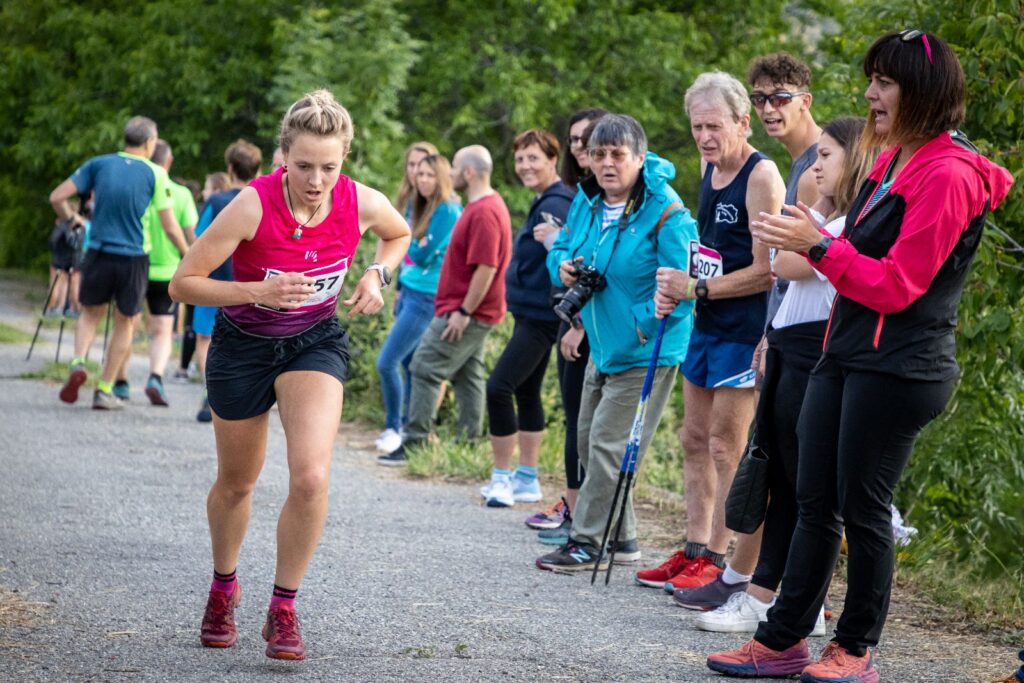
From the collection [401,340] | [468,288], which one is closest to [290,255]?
[468,288]

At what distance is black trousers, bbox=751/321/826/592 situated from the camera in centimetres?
485

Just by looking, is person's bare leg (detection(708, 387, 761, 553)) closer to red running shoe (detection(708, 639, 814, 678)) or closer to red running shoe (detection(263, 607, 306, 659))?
red running shoe (detection(708, 639, 814, 678))

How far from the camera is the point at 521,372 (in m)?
7.65

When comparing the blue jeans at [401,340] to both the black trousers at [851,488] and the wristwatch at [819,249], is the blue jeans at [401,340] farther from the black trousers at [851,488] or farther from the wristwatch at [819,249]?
the wristwatch at [819,249]

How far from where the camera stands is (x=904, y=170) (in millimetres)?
4133

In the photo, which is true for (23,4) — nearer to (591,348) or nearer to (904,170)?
(591,348)

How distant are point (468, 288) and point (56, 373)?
560 centimetres

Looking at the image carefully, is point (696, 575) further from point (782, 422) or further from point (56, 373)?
point (56, 373)

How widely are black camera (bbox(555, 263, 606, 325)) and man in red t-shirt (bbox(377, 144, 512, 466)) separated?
84.7 inches

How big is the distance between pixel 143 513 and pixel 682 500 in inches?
129

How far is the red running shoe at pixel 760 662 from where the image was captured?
14.9 feet

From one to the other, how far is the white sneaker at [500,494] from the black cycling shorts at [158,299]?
4.54 meters

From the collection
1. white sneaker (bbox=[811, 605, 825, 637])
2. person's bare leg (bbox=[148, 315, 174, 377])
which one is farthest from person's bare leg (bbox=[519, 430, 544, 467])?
person's bare leg (bbox=[148, 315, 174, 377])

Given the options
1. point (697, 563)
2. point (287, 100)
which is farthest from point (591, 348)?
point (287, 100)
